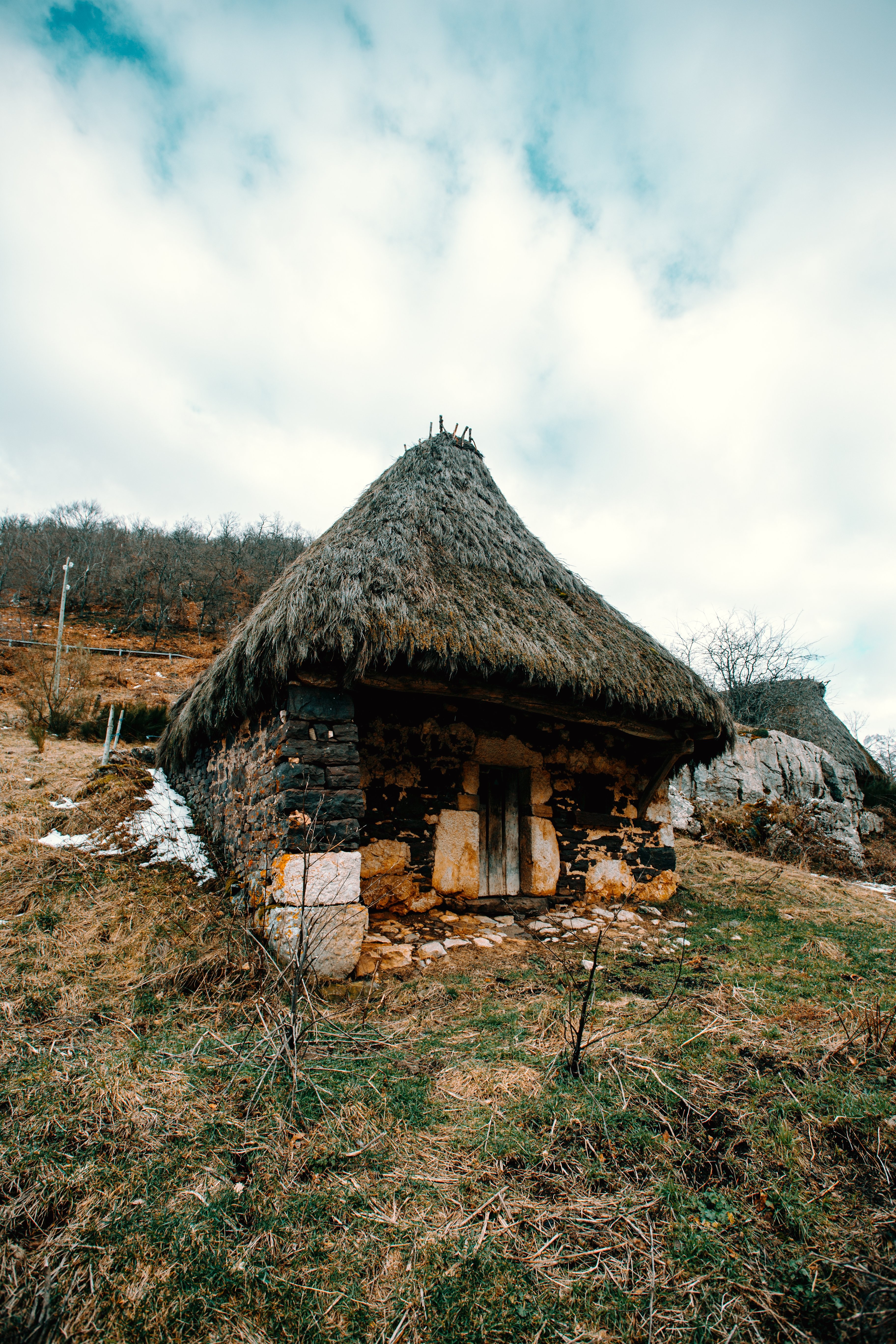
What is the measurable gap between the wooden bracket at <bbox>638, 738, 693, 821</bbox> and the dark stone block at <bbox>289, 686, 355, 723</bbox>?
10.6ft

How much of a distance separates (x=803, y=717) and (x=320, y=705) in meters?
12.2

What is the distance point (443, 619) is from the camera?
13.9 ft

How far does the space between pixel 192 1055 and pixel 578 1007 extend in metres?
1.96

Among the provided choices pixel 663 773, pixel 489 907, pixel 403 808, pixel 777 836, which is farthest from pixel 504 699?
pixel 777 836

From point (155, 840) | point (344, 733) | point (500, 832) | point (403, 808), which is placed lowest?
point (155, 840)

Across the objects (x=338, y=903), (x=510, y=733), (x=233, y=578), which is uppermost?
(x=233, y=578)

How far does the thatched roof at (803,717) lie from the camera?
12.3 meters

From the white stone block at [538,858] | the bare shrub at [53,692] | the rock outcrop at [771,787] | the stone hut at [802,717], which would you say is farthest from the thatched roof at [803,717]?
the bare shrub at [53,692]

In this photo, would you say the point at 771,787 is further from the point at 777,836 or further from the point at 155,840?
the point at 155,840

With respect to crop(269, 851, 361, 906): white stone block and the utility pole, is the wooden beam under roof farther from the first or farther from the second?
the utility pole

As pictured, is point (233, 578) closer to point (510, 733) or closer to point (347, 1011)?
point (510, 733)

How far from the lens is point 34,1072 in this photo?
2.25 m

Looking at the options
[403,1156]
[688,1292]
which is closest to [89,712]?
[403,1156]

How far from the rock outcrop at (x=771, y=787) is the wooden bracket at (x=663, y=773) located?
3.46m
